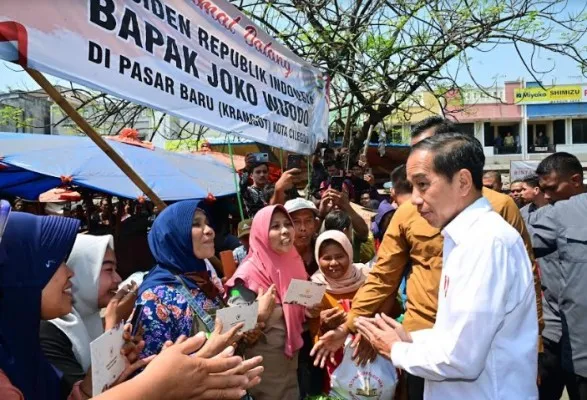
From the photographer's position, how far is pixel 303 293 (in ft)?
9.12

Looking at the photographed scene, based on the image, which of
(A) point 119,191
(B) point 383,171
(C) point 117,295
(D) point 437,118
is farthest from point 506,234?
(B) point 383,171

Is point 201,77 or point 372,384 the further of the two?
point 372,384

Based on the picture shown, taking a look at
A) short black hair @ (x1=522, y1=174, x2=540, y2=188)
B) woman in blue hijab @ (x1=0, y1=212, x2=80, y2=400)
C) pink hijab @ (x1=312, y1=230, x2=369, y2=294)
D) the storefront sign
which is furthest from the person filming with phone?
the storefront sign

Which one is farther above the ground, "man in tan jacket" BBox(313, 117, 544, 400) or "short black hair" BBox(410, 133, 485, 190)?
"short black hair" BBox(410, 133, 485, 190)

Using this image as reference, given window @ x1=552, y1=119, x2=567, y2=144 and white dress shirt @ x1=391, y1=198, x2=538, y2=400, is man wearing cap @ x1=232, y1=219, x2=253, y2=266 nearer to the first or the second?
white dress shirt @ x1=391, y1=198, x2=538, y2=400

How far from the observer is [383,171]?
1315 centimetres

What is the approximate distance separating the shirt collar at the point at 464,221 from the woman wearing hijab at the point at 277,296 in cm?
140

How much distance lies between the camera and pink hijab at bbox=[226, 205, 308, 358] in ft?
9.91

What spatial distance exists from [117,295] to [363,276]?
175 centimetres

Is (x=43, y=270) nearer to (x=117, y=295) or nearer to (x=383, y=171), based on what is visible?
(x=117, y=295)

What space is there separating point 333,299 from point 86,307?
1.60 meters

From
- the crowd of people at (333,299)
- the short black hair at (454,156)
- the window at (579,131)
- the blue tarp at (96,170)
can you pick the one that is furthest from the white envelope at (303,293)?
the window at (579,131)

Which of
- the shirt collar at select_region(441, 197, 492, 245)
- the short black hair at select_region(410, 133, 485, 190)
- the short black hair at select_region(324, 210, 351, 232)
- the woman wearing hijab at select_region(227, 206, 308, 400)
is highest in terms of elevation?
the short black hair at select_region(410, 133, 485, 190)

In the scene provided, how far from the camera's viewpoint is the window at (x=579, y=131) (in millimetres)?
32000
